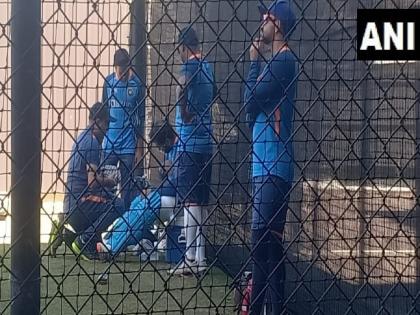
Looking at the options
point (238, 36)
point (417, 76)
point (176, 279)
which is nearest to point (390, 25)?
point (417, 76)

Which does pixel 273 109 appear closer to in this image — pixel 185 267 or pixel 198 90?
pixel 198 90

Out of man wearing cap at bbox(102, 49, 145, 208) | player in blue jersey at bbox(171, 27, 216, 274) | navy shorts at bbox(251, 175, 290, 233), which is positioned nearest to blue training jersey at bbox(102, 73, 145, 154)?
man wearing cap at bbox(102, 49, 145, 208)

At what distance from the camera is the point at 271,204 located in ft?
10.3

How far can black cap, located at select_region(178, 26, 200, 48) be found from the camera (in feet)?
8.31

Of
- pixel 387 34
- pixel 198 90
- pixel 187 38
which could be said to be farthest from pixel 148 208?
pixel 387 34

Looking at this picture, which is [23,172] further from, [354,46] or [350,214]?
[350,214]

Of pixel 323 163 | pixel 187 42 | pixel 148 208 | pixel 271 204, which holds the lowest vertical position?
pixel 148 208

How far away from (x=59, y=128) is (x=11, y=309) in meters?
0.56

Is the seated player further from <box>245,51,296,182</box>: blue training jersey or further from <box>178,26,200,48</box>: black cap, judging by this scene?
<box>178,26,200,48</box>: black cap

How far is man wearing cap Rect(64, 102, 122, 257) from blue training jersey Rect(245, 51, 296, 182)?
1.87 ft

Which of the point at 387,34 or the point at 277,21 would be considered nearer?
the point at 387,34

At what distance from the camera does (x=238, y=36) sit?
473 centimetres

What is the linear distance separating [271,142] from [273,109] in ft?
1.07

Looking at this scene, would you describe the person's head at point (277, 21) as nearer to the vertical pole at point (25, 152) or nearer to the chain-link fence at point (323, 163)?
the chain-link fence at point (323, 163)
